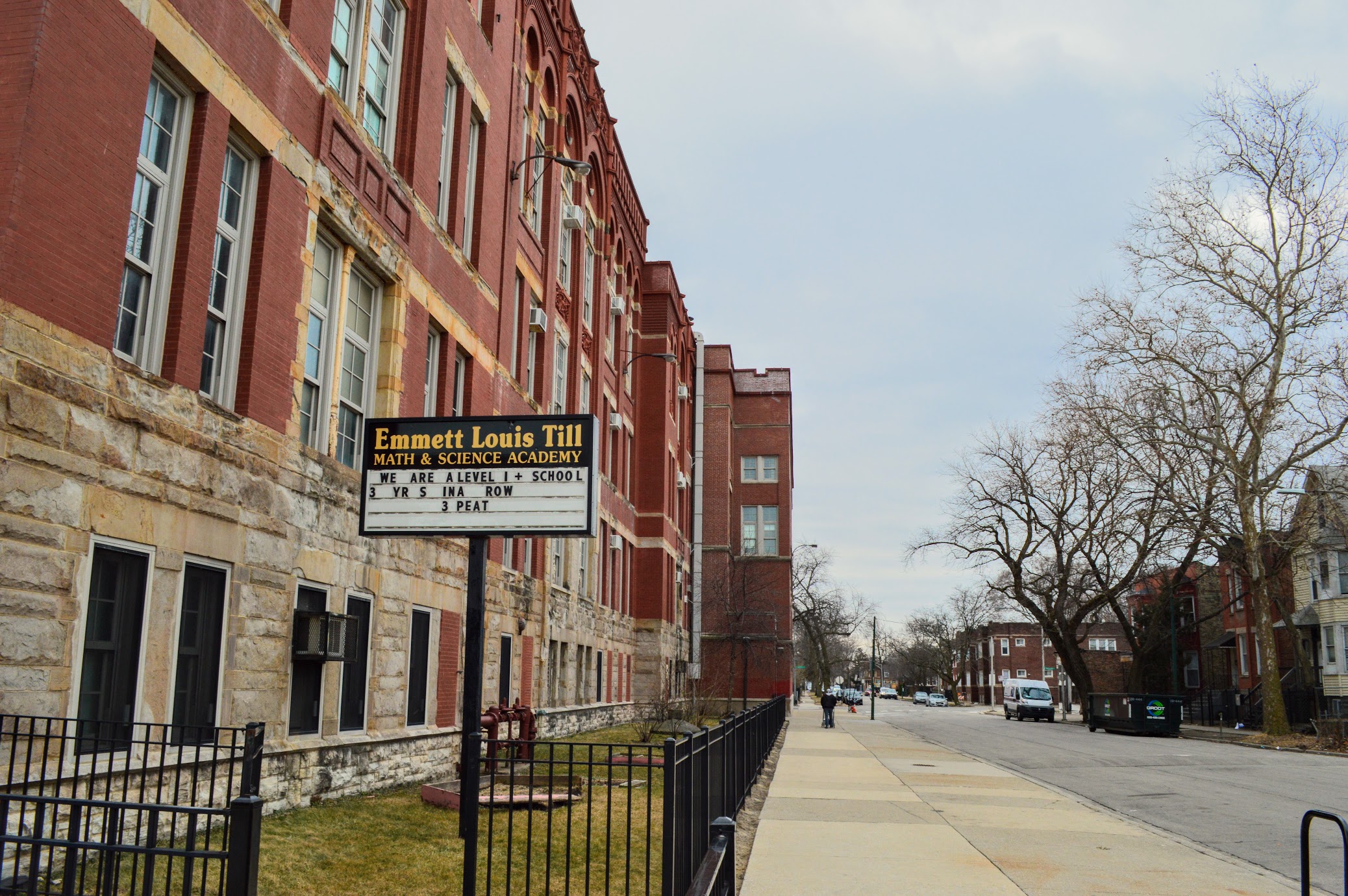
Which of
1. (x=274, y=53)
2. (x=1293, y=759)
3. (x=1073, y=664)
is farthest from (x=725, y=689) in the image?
(x=274, y=53)

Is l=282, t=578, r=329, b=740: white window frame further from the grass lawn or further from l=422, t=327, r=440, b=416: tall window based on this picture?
l=422, t=327, r=440, b=416: tall window

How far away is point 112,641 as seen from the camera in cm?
822

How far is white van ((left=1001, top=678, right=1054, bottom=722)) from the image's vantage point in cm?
5391

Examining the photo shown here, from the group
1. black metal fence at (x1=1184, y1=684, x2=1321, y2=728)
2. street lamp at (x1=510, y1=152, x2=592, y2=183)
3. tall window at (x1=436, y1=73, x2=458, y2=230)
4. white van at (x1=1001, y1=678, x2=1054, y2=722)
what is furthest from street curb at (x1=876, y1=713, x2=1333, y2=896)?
white van at (x1=1001, y1=678, x2=1054, y2=722)

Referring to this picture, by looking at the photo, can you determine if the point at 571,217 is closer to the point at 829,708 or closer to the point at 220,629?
the point at 220,629

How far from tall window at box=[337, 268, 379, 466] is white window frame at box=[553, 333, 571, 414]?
499 inches

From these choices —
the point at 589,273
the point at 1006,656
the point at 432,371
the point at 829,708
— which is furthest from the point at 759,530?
the point at 1006,656

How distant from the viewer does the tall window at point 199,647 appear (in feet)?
30.2

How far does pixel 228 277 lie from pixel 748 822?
8214 millimetres

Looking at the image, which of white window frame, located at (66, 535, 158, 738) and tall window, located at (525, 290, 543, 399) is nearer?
white window frame, located at (66, 535, 158, 738)

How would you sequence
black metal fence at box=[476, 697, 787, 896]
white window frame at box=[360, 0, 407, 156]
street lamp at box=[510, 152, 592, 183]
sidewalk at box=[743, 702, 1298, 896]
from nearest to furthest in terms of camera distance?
black metal fence at box=[476, 697, 787, 896]
sidewalk at box=[743, 702, 1298, 896]
white window frame at box=[360, 0, 407, 156]
street lamp at box=[510, 152, 592, 183]

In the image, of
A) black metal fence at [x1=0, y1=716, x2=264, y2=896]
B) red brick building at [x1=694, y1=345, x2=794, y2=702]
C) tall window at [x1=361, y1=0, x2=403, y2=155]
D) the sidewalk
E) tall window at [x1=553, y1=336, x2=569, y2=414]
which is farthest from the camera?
red brick building at [x1=694, y1=345, x2=794, y2=702]

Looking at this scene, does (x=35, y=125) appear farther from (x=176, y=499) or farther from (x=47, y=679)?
(x=47, y=679)

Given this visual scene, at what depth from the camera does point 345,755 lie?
1216 centimetres
